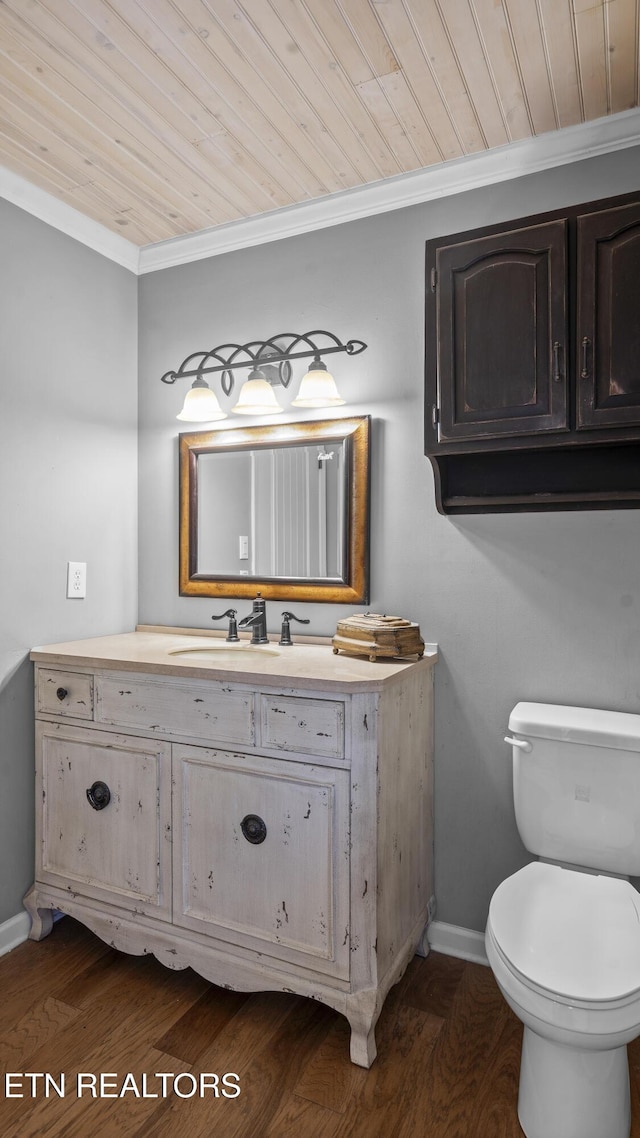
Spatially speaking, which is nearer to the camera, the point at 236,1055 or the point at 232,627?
the point at 236,1055

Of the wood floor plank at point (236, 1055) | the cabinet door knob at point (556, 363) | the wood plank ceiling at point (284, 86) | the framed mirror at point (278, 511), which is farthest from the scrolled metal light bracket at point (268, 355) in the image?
the wood floor plank at point (236, 1055)

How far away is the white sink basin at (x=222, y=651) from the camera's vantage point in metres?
2.16

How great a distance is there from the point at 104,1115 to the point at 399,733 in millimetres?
1089

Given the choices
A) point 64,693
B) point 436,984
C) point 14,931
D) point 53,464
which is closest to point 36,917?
point 14,931

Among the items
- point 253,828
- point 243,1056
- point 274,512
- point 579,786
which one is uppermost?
point 274,512

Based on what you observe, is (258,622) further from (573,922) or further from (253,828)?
(573,922)

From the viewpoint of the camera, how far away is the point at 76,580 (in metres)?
2.37

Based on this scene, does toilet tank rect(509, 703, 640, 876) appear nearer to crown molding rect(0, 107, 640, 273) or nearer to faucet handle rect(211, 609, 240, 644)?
faucet handle rect(211, 609, 240, 644)

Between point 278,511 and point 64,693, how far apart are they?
0.93 metres

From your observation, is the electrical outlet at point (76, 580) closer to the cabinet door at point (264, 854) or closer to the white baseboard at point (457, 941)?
the cabinet door at point (264, 854)

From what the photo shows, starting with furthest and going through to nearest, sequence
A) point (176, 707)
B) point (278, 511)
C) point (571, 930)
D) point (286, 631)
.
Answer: point (278, 511) < point (286, 631) < point (176, 707) < point (571, 930)

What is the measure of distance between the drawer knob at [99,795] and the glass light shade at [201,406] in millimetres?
1289

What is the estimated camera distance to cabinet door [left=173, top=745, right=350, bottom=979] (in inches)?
65.8

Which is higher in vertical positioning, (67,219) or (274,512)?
(67,219)
